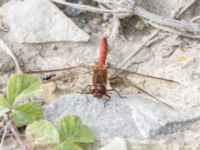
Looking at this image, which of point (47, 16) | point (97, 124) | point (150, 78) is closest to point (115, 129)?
point (97, 124)

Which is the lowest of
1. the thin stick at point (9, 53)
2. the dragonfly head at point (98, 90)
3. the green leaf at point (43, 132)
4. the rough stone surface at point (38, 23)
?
the green leaf at point (43, 132)

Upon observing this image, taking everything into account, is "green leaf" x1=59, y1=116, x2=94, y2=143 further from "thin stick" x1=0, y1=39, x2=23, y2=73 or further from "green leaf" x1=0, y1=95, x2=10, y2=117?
"thin stick" x1=0, y1=39, x2=23, y2=73

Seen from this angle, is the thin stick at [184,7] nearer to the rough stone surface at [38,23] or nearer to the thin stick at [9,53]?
the rough stone surface at [38,23]

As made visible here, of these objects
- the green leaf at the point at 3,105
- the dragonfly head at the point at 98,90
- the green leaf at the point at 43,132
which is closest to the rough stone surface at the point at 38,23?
the dragonfly head at the point at 98,90

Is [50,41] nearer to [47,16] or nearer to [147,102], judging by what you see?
[47,16]

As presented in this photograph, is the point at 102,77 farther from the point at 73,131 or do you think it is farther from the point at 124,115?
the point at 73,131

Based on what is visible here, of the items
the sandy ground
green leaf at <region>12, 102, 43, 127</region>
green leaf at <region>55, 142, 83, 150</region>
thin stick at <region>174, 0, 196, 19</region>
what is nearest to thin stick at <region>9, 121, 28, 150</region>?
green leaf at <region>12, 102, 43, 127</region>

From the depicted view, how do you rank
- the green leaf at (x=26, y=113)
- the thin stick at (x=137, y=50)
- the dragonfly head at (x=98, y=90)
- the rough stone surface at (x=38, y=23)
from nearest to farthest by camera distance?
1. the green leaf at (x=26, y=113)
2. the dragonfly head at (x=98, y=90)
3. the thin stick at (x=137, y=50)
4. the rough stone surface at (x=38, y=23)
